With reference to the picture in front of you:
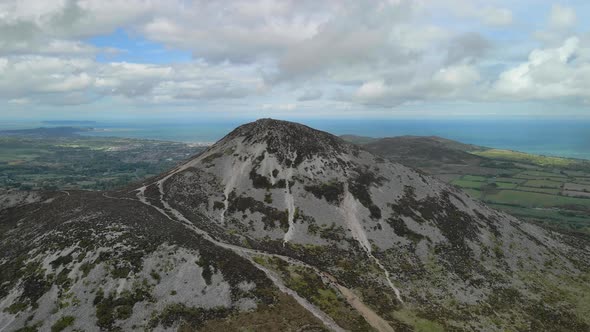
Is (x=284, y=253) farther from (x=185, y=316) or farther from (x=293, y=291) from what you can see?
(x=185, y=316)

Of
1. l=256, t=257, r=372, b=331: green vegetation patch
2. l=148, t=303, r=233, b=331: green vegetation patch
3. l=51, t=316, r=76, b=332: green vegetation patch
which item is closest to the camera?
l=51, t=316, r=76, b=332: green vegetation patch

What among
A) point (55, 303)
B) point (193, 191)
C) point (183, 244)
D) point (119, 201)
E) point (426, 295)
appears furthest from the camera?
point (193, 191)

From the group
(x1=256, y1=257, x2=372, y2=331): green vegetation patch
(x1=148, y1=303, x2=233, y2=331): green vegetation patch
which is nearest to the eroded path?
(x1=256, y1=257, x2=372, y2=331): green vegetation patch

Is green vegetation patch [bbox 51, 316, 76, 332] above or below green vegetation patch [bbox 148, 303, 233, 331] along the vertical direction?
below

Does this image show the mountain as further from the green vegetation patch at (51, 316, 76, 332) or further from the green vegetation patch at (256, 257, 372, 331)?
the green vegetation patch at (256, 257, 372, 331)

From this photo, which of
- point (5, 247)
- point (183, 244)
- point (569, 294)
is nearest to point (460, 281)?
point (569, 294)

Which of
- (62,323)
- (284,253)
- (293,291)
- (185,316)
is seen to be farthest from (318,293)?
(62,323)

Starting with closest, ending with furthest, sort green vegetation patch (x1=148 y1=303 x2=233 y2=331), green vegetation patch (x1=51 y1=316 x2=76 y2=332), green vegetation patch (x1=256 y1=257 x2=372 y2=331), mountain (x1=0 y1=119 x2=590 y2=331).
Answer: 1. green vegetation patch (x1=51 y1=316 x2=76 y2=332)
2. green vegetation patch (x1=148 y1=303 x2=233 y2=331)
3. mountain (x1=0 y1=119 x2=590 y2=331)
4. green vegetation patch (x1=256 y1=257 x2=372 y2=331)

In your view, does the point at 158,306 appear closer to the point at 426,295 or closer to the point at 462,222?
the point at 426,295
